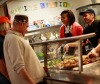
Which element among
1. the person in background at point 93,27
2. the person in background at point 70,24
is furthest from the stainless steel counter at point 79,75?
the person in background at point 70,24

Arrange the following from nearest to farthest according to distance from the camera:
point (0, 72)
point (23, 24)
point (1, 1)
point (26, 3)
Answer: point (23, 24)
point (0, 72)
point (1, 1)
point (26, 3)

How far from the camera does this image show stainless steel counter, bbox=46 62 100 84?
1.98 meters

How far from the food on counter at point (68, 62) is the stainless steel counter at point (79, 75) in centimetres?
6

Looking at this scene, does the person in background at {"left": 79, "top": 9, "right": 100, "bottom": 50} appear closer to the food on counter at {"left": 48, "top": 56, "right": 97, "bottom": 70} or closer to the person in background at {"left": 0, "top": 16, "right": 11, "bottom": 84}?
the food on counter at {"left": 48, "top": 56, "right": 97, "bottom": 70}

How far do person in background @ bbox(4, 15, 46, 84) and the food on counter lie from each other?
13.2 inches

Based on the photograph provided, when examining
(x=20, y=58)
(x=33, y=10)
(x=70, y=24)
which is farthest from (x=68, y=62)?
(x=33, y=10)

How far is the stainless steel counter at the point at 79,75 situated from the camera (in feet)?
6.49

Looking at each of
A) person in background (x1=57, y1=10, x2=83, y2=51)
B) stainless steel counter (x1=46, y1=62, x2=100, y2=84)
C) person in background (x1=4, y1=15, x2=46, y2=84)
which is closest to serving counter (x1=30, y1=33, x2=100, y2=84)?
stainless steel counter (x1=46, y1=62, x2=100, y2=84)

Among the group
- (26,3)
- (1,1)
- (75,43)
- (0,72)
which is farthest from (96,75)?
(26,3)

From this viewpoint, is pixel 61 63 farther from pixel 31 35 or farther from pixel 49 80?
pixel 31 35

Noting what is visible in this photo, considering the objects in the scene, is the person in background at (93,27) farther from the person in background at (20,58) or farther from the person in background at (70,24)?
the person in background at (20,58)

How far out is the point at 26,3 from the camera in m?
4.96

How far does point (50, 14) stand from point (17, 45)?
3282 millimetres

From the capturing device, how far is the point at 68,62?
246 centimetres
